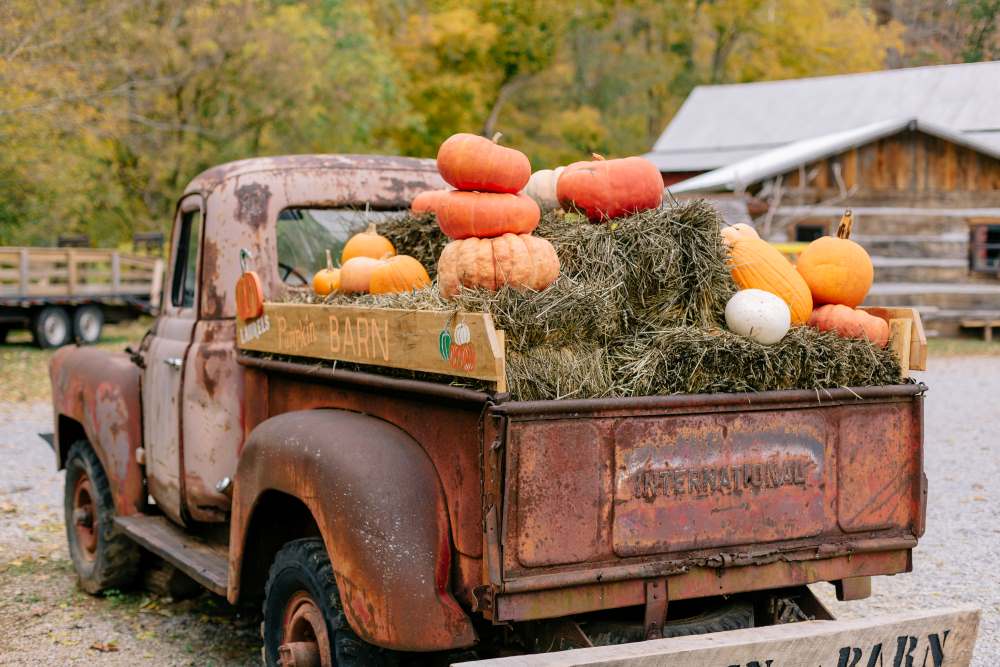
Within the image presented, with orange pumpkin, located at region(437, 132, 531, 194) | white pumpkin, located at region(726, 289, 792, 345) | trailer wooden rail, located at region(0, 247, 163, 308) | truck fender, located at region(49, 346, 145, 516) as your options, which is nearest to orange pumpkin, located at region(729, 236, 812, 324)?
white pumpkin, located at region(726, 289, 792, 345)

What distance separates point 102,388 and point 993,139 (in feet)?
73.9

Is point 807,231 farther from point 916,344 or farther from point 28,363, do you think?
point 916,344

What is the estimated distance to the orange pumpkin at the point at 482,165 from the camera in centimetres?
404

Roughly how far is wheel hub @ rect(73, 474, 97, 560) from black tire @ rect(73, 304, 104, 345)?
16.9 metres

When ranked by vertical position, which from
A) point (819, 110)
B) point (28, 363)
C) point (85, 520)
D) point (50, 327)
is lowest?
point (28, 363)

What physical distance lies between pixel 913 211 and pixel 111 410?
20.8 meters

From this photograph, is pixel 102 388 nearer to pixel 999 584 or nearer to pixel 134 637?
pixel 134 637

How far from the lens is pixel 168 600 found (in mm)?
5973

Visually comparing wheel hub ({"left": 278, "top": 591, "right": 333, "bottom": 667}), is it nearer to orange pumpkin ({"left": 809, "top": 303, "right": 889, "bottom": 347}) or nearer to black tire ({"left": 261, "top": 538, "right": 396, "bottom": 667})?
black tire ({"left": 261, "top": 538, "right": 396, "bottom": 667})

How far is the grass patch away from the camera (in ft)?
52.0

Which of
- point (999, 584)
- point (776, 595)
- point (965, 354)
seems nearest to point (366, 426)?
point (776, 595)

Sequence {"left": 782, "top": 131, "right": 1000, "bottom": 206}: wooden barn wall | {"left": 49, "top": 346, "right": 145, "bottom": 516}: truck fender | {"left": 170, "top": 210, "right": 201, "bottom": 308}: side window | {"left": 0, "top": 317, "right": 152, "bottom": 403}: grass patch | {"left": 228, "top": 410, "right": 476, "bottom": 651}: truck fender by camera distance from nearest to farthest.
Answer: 1. {"left": 228, "top": 410, "right": 476, "bottom": 651}: truck fender
2. {"left": 170, "top": 210, "right": 201, "bottom": 308}: side window
3. {"left": 49, "top": 346, "right": 145, "bottom": 516}: truck fender
4. {"left": 0, "top": 317, "right": 152, "bottom": 403}: grass patch
5. {"left": 782, "top": 131, "right": 1000, "bottom": 206}: wooden barn wall

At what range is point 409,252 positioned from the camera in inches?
196

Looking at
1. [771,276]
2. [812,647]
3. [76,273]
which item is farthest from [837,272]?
[76,273]
